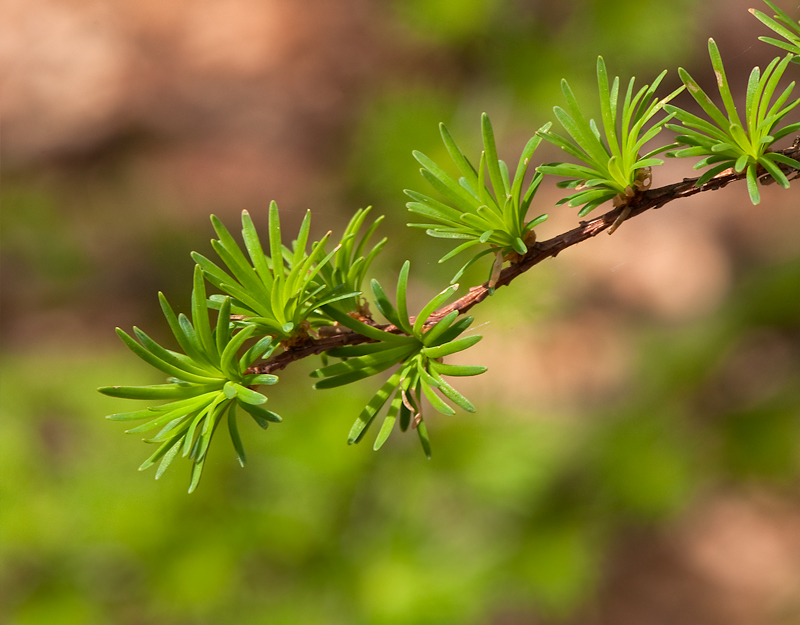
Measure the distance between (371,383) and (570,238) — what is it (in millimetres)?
983

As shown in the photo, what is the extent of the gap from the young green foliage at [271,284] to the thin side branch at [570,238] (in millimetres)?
13

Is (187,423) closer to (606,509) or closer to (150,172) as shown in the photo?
(606,509)

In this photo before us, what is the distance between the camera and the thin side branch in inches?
10.5

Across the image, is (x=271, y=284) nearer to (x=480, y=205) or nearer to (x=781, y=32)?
(x=480, y=205)

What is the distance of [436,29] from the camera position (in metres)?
1.09

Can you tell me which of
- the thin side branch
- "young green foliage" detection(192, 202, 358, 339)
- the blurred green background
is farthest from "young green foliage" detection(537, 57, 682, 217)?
the blurred green background

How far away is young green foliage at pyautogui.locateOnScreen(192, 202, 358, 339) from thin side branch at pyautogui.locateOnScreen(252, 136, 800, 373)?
0.01m

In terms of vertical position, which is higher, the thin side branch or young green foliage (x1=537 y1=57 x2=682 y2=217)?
young green foliage (x1=537 y1=57 x2=682 y2=217)

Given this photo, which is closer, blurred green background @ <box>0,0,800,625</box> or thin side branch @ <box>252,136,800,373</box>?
thin side branch @ <box>252,136,800,373</box>

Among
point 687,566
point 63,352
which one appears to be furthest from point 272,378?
point 687,566

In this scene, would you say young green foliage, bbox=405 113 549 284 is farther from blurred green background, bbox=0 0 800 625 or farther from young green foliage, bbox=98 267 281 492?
blurred green background, bbox=0 0 800 625

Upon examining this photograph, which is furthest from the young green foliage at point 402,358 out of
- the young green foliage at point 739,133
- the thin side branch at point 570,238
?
the young green foliage at point 739,133

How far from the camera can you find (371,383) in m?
1.24

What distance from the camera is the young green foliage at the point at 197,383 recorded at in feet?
0.84
